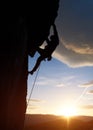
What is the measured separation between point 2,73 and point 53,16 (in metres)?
3.67

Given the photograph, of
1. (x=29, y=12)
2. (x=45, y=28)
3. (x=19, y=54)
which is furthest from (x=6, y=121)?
(x=45, y=28)

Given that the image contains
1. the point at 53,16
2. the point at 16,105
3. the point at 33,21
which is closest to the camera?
the point at 16,105

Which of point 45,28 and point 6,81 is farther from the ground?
point 45,28

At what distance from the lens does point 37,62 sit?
11.9 m

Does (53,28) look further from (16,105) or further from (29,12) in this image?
(16,105)

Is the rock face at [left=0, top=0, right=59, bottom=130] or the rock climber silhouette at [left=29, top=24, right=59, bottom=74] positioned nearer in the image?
the rock face at [left=0, top=0, right=59, bottom=130]

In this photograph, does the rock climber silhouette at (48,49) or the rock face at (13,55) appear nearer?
the rock face at (13,55)

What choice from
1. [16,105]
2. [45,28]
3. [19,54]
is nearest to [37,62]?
[45,28]

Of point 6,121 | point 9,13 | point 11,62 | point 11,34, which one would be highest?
point 9,13

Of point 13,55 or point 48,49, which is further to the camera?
point 48,49

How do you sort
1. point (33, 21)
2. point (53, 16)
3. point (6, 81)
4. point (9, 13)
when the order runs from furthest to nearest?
point (53, 16) → point (33, 21) → point (9, 13) → point (6, 81)

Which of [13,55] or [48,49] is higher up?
[48,49]

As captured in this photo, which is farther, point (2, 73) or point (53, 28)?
point (53, 28)

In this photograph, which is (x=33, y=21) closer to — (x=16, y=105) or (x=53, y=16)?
(x=53, y=16)
